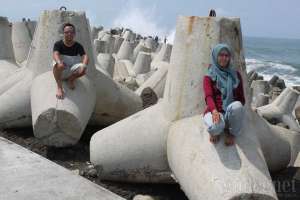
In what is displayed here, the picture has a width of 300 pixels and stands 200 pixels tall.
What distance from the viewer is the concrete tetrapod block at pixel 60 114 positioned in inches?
197

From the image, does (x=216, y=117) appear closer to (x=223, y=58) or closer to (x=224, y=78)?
(x=224, y=78)

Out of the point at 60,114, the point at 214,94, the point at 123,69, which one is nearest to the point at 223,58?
the point at 214,94

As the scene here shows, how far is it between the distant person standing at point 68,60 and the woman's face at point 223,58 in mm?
1780

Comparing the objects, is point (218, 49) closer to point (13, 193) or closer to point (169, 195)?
point (169, 195)

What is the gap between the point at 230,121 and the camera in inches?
146

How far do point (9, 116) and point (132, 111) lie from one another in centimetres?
147

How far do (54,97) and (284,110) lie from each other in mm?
3421

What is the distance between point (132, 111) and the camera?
6363 millimetres

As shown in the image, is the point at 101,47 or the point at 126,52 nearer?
the point at 101,47

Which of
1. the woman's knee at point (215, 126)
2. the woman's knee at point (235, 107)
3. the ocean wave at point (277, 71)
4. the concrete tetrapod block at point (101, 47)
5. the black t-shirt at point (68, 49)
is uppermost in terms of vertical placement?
the black t-shirt at point (68, 49)

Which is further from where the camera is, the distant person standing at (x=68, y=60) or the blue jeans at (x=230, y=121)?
the distant person standing at (x=68, y=60)

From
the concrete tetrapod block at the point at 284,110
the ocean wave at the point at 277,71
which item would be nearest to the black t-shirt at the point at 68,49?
the concrete tetrapod block at the point at 284,110

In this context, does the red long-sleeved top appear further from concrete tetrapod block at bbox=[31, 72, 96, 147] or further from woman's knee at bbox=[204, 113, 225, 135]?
concrete tetrapod block at bbox=[31, 72, 96, 147]

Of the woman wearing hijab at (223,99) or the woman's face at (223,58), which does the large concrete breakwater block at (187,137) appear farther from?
the woman's face at (223,58)
